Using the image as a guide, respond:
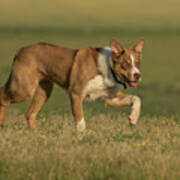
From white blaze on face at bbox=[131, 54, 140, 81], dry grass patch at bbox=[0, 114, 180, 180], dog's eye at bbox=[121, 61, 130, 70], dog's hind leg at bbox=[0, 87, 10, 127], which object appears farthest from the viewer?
dog's hind leg at bbox=[0, 87, 10, 127]

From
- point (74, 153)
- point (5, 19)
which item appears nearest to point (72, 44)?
point (5, 19)

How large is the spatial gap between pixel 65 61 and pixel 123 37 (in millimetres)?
24951

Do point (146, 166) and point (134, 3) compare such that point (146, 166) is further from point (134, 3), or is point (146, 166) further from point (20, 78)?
point (134, 3)

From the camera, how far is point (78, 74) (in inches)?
366

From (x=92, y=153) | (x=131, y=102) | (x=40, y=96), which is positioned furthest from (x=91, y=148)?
(x=40, y=96)

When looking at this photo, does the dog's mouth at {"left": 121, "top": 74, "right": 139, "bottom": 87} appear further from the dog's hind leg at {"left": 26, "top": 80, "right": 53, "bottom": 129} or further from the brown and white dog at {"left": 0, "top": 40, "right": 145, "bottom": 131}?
the dog's hind leg at {"left": 26, "top": 80, "right": 53, "bottom": 129}

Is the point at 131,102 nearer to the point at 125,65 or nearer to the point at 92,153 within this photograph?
the point at 125,65

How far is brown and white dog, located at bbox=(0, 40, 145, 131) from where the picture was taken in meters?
8.98

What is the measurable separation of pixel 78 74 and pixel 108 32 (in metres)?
27.9

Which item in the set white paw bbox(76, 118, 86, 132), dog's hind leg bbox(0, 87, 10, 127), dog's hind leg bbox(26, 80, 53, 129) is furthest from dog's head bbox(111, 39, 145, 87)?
dog's hind leg bbox(0, 87, 10, 127)

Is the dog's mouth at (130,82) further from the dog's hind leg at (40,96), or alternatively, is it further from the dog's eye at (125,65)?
the dog's hind leg at (40,96)

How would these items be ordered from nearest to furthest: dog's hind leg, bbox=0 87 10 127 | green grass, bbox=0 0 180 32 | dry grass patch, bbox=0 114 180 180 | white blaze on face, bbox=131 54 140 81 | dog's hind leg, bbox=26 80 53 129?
dry grass patch, bbox=0 114 180 180 → white blaze on face, bbox=131 54 140 81 → dog's hind leg, bbox=0 87 10 127 → dog's hind leg, bbox=26 80 53 129 → green grass, bbox=0 0 180 32

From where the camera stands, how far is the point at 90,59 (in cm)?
928

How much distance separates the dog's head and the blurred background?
6.72 m
